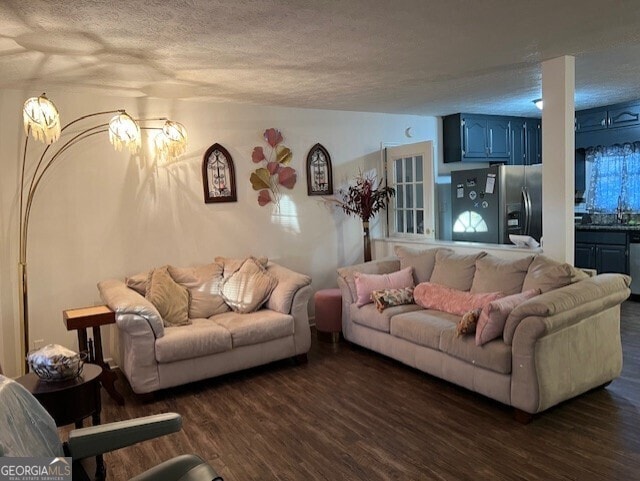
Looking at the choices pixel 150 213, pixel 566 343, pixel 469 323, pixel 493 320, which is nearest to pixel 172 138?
pixel 150 213

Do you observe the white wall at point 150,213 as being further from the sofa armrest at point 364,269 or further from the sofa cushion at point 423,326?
the sofa cushion at point 423,326

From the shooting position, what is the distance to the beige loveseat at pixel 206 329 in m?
3.54

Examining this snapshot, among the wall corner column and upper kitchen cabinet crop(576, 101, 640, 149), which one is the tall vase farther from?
upper kitchen cabinet crop(576, 101, 640, 149)

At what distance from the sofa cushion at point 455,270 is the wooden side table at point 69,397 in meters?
2.80

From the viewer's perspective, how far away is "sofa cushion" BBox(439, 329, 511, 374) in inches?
120

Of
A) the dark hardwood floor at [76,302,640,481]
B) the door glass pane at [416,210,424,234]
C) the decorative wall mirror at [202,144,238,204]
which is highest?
the decorative wall mirror at [202,144,238,204]

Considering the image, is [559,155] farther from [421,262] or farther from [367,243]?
[367,243]

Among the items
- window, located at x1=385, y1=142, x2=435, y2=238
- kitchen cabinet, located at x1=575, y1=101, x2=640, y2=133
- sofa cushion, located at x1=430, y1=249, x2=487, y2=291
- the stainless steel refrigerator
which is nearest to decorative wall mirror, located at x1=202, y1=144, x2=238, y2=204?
window, located at x1=385, y1=142, x2=435, y2=238

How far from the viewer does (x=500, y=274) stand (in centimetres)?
378

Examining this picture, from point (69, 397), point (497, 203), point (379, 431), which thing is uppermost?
point (497, 203)

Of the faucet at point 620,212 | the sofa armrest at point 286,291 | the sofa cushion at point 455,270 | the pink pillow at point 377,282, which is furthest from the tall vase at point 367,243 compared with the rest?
the faucet at point 620,212

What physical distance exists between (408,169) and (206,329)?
3101mm

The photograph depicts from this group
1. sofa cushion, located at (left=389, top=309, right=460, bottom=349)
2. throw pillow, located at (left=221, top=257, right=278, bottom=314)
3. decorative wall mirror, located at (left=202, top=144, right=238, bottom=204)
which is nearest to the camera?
sofa cushion, located at (left=389, top=309, right=460, bottom=349)

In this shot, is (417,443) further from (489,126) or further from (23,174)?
(489,126)
